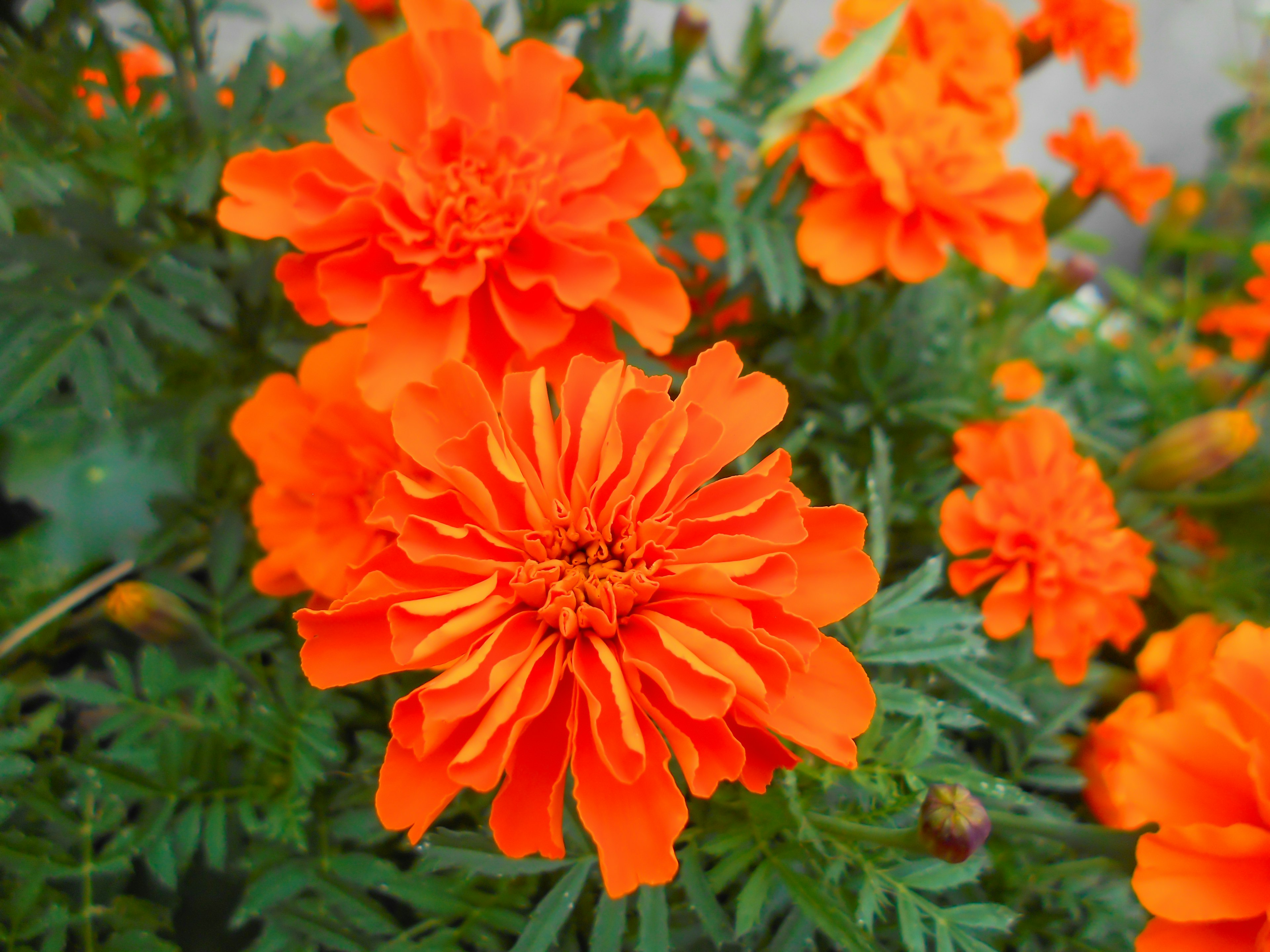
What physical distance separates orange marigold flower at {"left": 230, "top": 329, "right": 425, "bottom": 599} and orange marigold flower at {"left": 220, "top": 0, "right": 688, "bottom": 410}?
0.17ft

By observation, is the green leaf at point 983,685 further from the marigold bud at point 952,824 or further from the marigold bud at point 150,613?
the marigold bud at point 150,613

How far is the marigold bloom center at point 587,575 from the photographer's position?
0.28 metres

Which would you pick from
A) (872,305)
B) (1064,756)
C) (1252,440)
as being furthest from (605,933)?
(1252,440)

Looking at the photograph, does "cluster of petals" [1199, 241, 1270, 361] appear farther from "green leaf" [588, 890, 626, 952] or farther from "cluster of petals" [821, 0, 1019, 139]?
"green leaf" [588, 890, 626, 952]

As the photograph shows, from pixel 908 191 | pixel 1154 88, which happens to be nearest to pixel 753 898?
pixel 908 191

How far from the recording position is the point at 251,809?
0.42 metres

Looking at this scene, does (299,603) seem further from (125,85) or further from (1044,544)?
(1044,544)

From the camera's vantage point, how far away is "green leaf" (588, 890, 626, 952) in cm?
35

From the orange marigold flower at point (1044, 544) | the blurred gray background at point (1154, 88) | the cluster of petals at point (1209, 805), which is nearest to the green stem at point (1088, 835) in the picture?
the cluster of petals at point (1209, 805)

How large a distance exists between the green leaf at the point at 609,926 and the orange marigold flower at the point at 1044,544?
0.84 feet

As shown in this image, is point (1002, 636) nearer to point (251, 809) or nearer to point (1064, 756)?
point (1064, 756)

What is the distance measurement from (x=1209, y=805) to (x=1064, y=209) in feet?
1.74

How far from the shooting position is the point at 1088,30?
658 millimetres

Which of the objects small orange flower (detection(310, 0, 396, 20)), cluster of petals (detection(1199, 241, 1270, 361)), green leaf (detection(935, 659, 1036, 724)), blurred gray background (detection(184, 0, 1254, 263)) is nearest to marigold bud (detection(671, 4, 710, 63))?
small orange flower (detection(310, 0, 396, 20))
